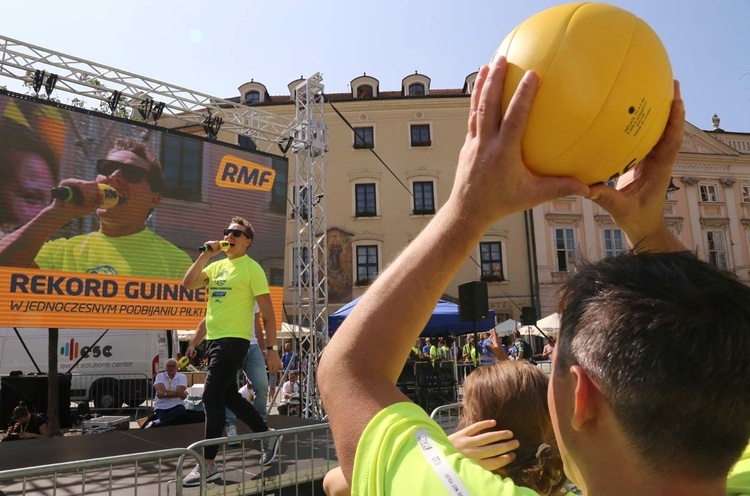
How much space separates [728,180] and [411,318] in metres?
33.4

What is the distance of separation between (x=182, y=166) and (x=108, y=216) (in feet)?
6.00

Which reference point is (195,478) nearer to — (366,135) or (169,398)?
(169,398)

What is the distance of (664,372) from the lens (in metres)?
0.72

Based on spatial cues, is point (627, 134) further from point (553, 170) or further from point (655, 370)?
point (655, 370)

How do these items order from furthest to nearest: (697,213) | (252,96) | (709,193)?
(252,96), (709,193), (697,213)

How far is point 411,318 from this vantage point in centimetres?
83

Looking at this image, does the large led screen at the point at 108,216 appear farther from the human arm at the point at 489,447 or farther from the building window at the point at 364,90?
the building window at the point at 364,90

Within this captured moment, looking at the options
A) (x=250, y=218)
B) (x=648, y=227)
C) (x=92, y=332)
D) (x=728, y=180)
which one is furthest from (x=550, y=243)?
(x=648, y=227)

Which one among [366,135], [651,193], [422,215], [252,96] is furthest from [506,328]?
[651,193]

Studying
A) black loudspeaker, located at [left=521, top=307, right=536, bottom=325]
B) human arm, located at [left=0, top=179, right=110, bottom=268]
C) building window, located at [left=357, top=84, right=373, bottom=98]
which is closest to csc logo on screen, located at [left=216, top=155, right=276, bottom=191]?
human arm, located at [left=0, top=179, right=110, bottom=268]

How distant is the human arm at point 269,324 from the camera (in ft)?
15.4

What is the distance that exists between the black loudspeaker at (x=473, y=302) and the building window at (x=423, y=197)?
1868cm

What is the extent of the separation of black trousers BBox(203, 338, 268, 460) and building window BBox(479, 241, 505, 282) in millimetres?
22426

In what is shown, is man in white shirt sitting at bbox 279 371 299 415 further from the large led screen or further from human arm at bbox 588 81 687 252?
human arm at bbox 588 81 687 252
